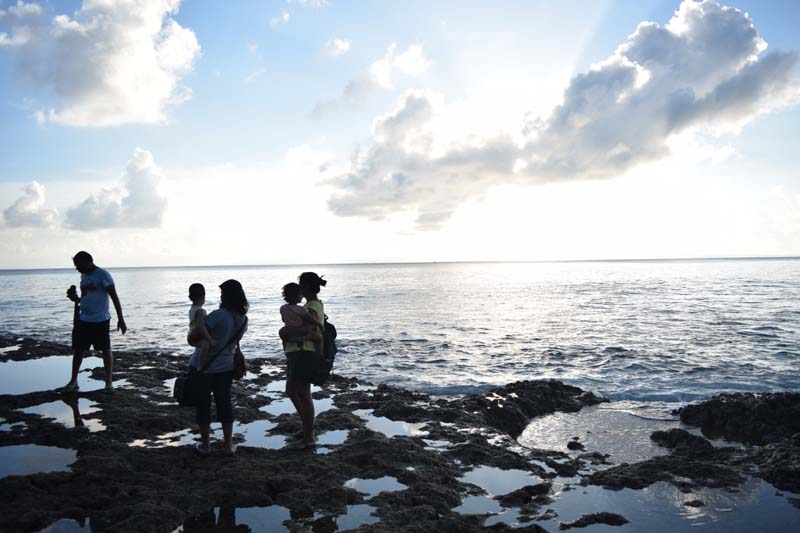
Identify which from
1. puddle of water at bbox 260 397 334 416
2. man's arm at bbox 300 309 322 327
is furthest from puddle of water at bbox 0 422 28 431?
man's arm at bbox 300 309 322 327

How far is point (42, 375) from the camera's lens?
36.5 ft

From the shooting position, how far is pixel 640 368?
44.9 feet

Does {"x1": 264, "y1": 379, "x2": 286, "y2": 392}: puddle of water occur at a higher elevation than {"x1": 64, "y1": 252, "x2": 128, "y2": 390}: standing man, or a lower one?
lower

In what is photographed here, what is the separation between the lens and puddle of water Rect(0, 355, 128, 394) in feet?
32.5

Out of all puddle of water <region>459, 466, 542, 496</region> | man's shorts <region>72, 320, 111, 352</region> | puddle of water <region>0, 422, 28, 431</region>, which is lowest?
puddle of water <region>459, 466, 542, 496</region>

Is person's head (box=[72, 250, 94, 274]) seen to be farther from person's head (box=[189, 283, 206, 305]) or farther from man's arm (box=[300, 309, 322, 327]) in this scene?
man's arm (box=[300, 309, 322, 327])

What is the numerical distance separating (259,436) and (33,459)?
2.75 m

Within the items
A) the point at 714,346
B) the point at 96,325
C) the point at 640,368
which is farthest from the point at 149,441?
the point at 714,346

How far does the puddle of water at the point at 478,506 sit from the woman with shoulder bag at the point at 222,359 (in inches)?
119

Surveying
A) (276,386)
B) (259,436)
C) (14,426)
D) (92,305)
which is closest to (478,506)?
(259,436)

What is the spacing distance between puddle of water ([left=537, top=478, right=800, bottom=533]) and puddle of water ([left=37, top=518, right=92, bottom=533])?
169 inches

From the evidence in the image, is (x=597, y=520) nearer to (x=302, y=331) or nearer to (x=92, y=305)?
(x=302, y=331)

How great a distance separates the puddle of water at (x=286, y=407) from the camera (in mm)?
8781

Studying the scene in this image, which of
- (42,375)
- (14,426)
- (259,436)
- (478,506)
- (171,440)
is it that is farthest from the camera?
(42,375)
